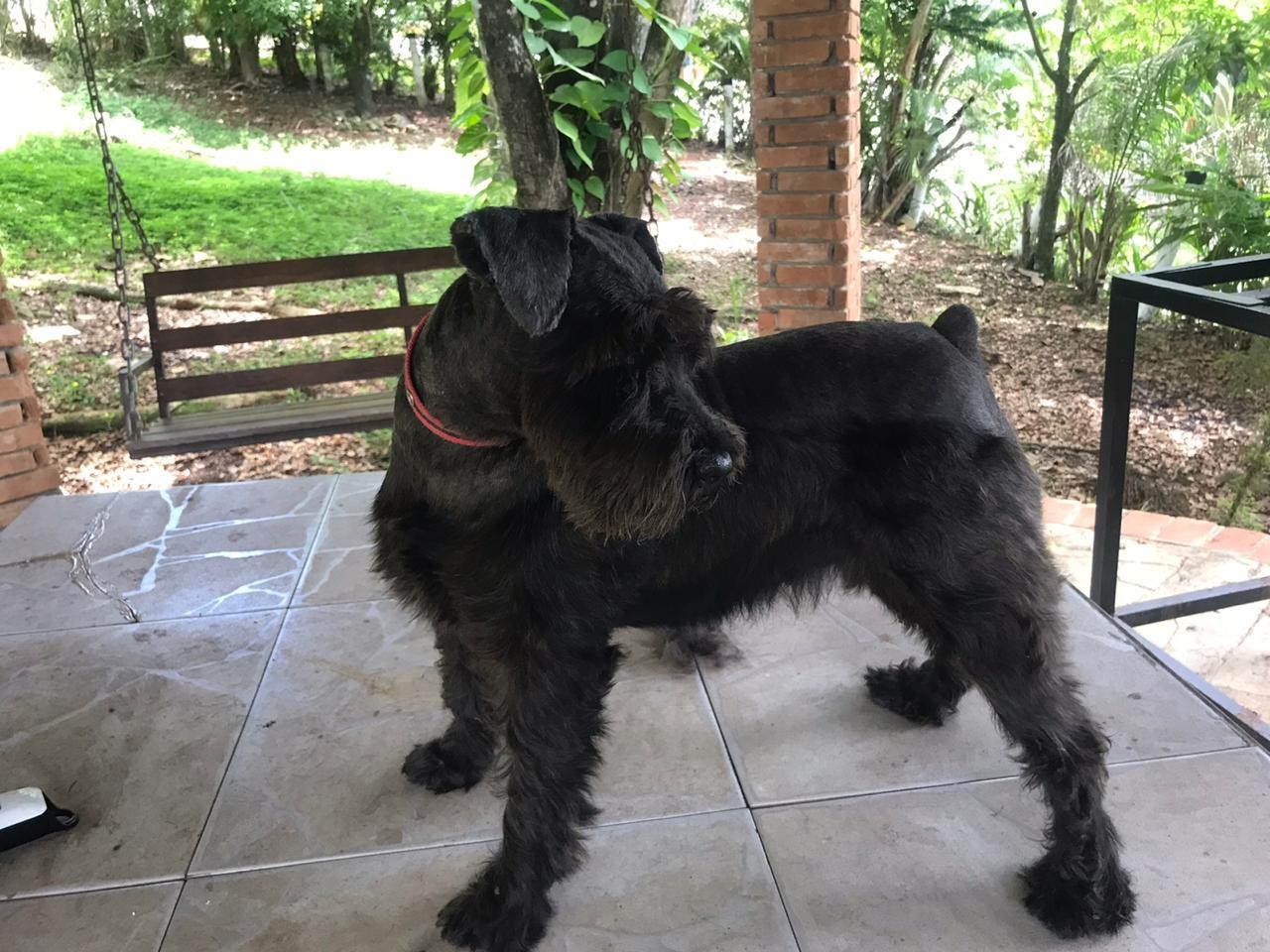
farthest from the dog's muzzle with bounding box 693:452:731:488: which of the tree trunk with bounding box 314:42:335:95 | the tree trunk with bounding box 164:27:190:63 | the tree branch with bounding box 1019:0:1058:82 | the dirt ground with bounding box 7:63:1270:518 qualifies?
the tree trunk with bounding box 164:27:190:63

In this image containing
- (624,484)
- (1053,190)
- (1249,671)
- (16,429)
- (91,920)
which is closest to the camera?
(624,484)

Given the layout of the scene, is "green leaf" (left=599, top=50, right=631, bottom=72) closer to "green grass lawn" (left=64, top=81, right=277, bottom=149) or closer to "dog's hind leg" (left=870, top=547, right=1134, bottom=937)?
"dog's hind leg" (left=870, top=547, right=1134, bottom=937)

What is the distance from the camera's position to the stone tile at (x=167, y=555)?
3418mm

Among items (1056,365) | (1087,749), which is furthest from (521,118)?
(1056,365)

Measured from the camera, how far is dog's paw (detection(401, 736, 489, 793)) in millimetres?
2438

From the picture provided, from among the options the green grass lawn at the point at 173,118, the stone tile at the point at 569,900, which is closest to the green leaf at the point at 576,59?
the stone tile at the point at 569,900

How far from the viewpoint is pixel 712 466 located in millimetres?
1771

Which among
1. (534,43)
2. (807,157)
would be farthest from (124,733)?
(807,157)

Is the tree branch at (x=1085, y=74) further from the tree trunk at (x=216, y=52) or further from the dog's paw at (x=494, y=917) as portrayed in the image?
the tree trunk at (x=216, y=52)

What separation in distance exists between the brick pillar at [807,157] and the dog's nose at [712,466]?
2741 mm

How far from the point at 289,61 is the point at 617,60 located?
972 centimetres

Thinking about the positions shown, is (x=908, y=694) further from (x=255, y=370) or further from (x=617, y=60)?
(x=255, y=370)

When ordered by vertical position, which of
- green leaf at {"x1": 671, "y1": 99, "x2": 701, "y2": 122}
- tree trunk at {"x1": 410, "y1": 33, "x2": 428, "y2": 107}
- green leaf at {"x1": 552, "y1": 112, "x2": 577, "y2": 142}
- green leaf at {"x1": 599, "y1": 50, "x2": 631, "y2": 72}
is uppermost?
tree trunk at {"x1": 410, "y1": 33, "x2": 428, "y2": 107}

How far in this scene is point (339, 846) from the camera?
2.27 metres
